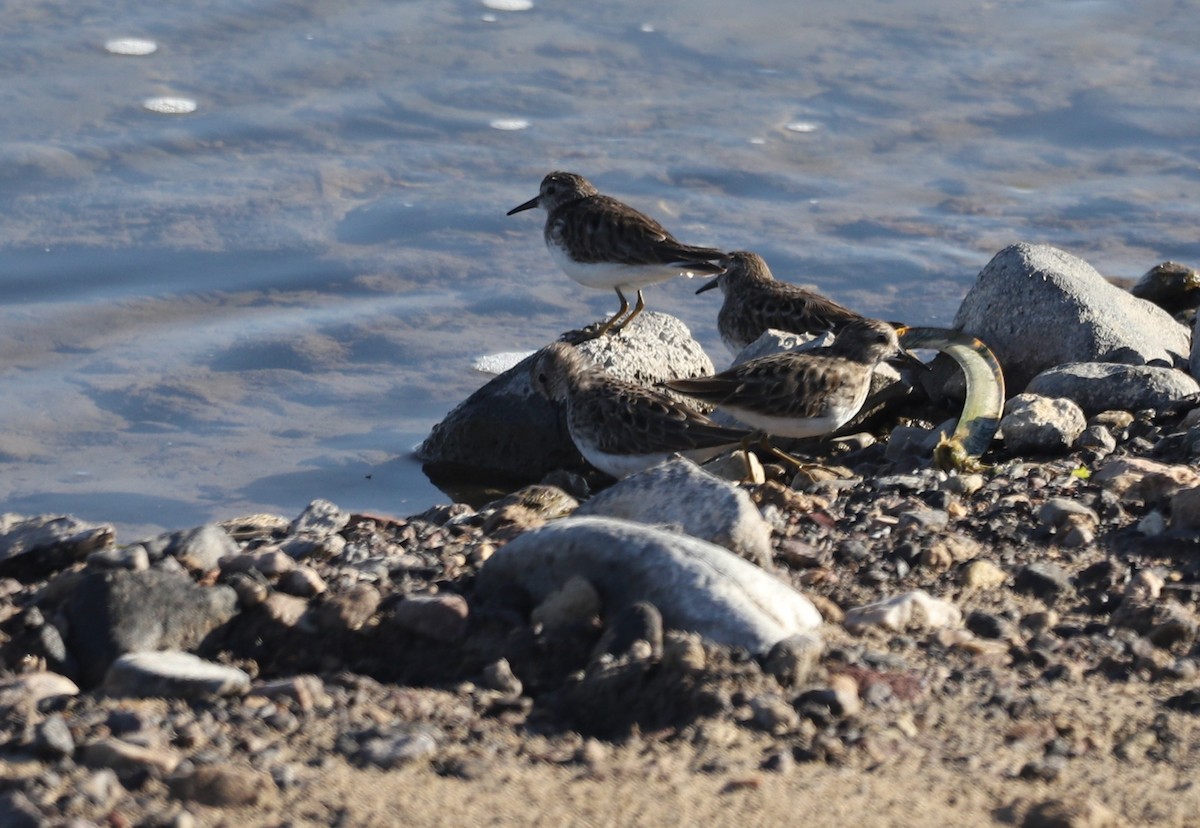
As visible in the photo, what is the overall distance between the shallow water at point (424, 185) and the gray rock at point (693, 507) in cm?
240

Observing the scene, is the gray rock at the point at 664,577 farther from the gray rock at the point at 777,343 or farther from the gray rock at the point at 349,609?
the gray rock at the point at 777,343

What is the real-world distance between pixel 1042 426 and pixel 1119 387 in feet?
2.31

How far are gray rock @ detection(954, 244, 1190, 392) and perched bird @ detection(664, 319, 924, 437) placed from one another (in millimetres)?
1543

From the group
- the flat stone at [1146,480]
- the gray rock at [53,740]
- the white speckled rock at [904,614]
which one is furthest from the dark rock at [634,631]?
the flat stone at [1146,480]

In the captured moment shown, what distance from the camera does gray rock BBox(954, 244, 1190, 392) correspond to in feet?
25.0

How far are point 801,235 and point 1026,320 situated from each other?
2.52m

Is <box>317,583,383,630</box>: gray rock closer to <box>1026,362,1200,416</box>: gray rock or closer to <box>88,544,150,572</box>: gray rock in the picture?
<box>88,544,150,572</box>: gray rock

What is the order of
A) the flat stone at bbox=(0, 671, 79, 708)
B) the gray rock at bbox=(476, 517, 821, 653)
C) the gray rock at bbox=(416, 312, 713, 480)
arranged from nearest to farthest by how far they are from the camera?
1. the flat stone at bbox=(0, 671, 79, 708)
2. the gray rock at bbox=(476, 517, 821, 653)
3. the gray rock at bbox=(416, 312, 713, 480)

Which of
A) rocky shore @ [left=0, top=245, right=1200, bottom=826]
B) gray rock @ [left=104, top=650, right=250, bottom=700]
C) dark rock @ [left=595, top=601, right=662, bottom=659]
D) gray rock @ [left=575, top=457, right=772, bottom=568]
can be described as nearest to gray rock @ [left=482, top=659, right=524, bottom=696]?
rocky shore @ [left=0, top=245, right=1200, bottom=826]

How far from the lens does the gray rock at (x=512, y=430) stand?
7.17m

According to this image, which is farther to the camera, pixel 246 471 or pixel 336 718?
pixel 246 471

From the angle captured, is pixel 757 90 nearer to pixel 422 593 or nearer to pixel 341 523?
pixel 341 523

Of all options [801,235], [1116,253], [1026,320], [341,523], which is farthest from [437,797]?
[1116,253]

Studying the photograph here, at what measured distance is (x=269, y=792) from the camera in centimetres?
305
